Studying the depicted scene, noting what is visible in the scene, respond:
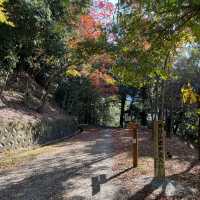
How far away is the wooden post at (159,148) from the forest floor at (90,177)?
340 millimetres

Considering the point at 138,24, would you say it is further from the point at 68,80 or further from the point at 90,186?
the point at 68,80

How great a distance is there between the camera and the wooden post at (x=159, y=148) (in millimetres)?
10297

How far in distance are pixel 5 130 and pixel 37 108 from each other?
927 centimetres

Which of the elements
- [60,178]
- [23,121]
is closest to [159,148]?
[60,178]

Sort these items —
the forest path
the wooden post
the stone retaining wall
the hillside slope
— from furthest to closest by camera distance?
the hillside slope → the stone retaining wall → the wooden post → the forest path

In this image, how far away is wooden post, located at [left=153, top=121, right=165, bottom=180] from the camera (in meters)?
10.3

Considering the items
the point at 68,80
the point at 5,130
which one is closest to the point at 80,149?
the point at 5,130

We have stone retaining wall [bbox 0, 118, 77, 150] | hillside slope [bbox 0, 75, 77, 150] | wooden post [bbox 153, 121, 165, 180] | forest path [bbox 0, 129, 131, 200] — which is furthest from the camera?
hillside slope [bbox 0, 75, 77, 150]

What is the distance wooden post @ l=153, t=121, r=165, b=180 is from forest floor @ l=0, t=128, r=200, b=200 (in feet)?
1.12

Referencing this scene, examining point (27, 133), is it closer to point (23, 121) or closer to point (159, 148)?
point (23, 121)

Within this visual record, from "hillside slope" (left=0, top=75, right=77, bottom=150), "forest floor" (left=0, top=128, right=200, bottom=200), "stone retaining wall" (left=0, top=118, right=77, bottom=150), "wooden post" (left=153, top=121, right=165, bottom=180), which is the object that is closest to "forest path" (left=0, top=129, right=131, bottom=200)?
"forest floor" (left=0, top=128, right=200, bottom=200)

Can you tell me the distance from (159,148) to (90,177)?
219 cm

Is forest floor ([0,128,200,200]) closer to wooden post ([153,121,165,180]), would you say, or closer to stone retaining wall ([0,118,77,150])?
wooden post ([153,121,165,180])

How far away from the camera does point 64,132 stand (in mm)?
29156
